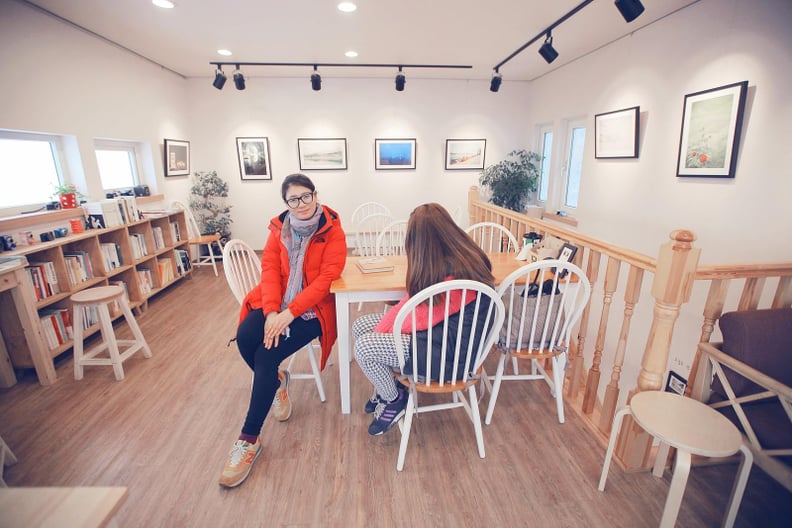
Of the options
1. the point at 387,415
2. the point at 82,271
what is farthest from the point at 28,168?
the point at 387,415

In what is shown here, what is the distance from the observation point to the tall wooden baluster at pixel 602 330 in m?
1.79

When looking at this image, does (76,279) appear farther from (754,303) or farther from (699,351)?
(754,303)

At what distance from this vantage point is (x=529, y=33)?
11.3 feet

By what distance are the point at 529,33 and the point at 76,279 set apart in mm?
4625

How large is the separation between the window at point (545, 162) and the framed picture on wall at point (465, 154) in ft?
2.97

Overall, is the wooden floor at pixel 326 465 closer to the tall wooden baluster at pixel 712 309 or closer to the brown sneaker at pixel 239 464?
the brown sneaker at pixel 239 464

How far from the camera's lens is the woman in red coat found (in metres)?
1.78

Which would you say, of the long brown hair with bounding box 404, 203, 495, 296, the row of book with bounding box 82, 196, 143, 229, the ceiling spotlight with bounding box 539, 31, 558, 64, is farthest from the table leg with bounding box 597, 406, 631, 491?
A: the row of book with bounding box 82, 196, 143, 229

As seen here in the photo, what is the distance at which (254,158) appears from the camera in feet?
17.8

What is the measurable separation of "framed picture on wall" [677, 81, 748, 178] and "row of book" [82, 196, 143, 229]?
5070mm

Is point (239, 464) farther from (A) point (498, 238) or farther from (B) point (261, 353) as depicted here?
(A) point (498, 238)

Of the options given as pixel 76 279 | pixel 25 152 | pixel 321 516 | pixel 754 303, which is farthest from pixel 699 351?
pixel 25 152

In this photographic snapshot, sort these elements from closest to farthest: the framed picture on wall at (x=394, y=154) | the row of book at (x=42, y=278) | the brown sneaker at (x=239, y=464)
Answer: the brown sneaker at (x=239, y=464) → the row of book at (x=42, y=278) → the framed picture on wall at (x=394, y=154)

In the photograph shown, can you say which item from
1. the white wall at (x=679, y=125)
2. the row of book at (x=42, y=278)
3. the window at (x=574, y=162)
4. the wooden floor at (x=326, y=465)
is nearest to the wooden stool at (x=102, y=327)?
the wooden floor at (x=326, y=465)
